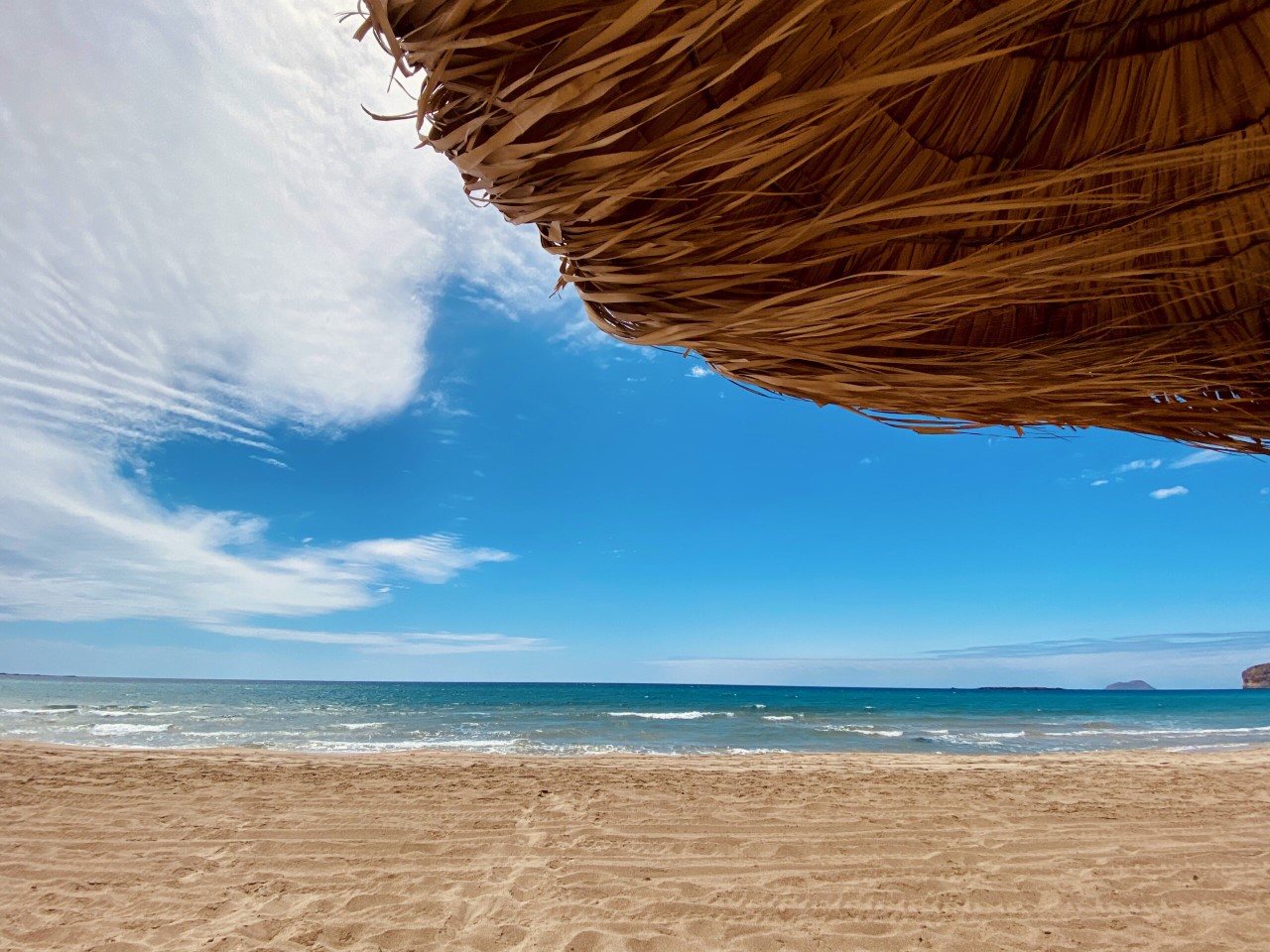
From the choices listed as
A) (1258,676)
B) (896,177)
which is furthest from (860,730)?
(1258,676)

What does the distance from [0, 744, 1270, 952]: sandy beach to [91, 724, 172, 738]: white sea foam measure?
22.0 feet

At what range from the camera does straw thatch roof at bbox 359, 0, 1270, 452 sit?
65 cm

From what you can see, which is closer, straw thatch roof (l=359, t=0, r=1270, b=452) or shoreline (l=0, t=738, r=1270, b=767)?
straw thatch roof (l=359, t=0, r=1270, b=452)

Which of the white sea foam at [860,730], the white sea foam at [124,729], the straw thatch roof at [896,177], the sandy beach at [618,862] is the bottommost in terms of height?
the white sea foam at [860,730]

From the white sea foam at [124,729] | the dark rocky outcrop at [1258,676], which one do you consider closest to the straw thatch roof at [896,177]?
the white sea foam at [124,729]

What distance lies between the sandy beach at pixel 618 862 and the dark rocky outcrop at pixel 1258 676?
82.6 meters

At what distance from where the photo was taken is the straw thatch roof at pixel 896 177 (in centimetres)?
65

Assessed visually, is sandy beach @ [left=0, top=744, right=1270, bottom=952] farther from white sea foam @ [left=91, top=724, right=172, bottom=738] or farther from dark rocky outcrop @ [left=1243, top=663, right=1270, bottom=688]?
dark rocky outcrop @ [left=1243, top=663, right=1270, bottom=688]

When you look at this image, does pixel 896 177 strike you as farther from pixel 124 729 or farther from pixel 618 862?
pixel 124 729

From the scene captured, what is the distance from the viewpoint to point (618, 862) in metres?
3.98

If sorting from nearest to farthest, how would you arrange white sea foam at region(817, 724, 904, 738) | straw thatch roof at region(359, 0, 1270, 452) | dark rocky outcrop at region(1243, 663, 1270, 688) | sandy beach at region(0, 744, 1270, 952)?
straw thatch roof at region(359, 0, 1270, 452) < sandy beach at region(0, 744, 1270, 952) < white sea foam at region(817, 724, 904, 738) < dark rocky outcrop at region(1243, 663, 1270, 688)

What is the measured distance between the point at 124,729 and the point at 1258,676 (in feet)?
297

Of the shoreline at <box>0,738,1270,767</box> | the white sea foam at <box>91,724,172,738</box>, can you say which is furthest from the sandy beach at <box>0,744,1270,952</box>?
the white sea foam at <box>91,724,172,738</box>

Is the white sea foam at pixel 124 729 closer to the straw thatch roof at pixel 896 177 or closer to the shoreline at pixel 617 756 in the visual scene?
the shoreline at pixel 617 756
